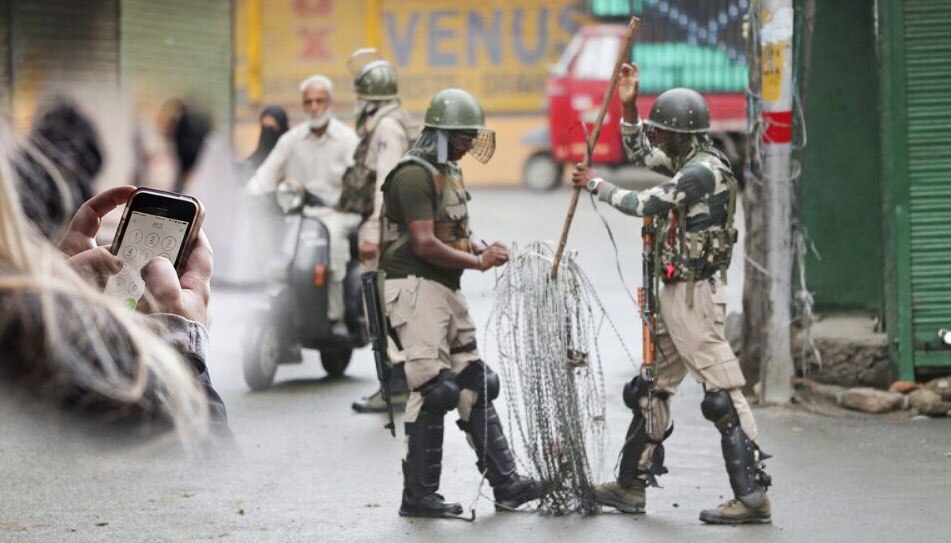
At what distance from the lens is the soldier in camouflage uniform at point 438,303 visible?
22.8 feet

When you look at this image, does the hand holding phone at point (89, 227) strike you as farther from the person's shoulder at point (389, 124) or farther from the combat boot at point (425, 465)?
the person's shoulder at point (389, 124)

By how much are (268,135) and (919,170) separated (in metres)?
4.61

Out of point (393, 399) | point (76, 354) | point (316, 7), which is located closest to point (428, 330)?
point (393, 399)

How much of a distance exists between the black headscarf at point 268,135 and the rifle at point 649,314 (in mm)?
5172

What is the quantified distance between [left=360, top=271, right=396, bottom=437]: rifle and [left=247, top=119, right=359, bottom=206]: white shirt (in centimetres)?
313

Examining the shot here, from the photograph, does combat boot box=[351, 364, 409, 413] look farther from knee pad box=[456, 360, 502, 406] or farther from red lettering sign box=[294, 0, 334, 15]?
red lettering sign box=[294, 0, 334, 15]

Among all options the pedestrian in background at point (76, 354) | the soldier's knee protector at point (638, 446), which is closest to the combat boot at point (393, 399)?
the soldier's knee protector at point (638, 446)

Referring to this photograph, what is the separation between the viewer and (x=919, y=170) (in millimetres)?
9219

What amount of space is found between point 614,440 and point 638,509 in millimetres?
1626

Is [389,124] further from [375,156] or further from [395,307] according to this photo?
[395,307]

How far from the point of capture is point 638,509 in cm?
711

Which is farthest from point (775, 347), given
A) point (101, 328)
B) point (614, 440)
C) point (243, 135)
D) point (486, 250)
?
point (243, 135)

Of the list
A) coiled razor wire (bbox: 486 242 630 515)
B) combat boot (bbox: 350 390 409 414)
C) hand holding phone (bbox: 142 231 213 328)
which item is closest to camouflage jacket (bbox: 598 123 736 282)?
coiled razor wire (bbox: 486 242 630 515)

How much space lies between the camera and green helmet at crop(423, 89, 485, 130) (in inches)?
278
